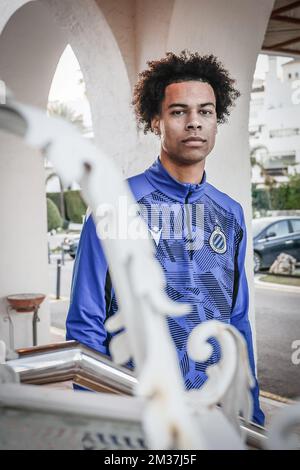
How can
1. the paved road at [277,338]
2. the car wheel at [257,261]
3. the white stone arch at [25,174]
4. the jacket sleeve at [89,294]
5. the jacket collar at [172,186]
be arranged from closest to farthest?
the jacket sleeve at [89,294]
the jacket collar at [172,186]
the white stone arch at [25,174]
the paved road at [277,338]
the car wheel at [257,261]

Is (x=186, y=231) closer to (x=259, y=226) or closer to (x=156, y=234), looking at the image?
(x=156, y=234)

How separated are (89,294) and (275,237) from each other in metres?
10.4

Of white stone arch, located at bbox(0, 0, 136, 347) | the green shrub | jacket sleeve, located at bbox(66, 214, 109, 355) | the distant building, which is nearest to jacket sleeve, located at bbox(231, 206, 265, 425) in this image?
jacket sleeve, located at bbox(66, 214, 109, 355)

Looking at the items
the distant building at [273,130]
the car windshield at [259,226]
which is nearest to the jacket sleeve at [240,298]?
the car windshield at [259,226]

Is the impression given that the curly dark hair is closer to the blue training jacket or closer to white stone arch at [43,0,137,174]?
the blue training jacket

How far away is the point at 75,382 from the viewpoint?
3.63ft

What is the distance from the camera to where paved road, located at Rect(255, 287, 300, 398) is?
5000 mm

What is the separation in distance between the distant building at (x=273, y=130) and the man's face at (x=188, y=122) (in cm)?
2144

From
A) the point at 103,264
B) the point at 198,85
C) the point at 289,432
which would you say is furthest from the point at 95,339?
the point at 289,432

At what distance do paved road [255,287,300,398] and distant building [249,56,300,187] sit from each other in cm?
1523

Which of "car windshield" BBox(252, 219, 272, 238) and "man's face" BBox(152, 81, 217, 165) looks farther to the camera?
"car windshield" BBox(252, 219, 272, 238)

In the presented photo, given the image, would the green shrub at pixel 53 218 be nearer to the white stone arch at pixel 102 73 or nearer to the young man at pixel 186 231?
the white stone arch at pixel 102 73

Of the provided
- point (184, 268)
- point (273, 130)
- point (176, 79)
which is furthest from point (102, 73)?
point (273, 130)

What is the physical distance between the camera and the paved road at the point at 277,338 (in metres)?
5.00
